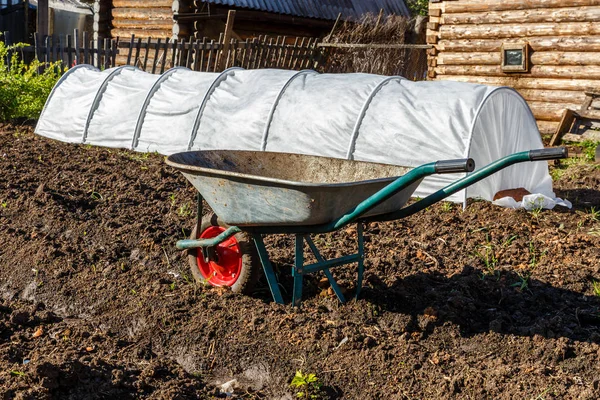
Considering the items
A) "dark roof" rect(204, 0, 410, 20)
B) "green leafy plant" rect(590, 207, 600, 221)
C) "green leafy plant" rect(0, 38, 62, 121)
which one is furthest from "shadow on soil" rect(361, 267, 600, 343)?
"dark roof" rect(204, 0, 410, 20)

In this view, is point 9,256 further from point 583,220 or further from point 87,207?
point 583,220

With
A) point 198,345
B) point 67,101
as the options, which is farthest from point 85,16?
point 198,345

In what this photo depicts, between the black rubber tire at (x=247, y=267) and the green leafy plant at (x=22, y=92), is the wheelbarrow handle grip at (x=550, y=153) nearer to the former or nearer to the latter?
the black rubber tire at (x=247, y=267)

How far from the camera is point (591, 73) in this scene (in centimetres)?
1010

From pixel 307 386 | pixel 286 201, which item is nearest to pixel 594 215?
pixel 286 201

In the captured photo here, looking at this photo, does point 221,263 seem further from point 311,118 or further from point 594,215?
point 594,215

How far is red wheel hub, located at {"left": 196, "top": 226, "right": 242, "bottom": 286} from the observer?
169 inches

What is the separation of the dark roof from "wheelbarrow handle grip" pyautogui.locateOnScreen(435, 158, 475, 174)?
12.2m

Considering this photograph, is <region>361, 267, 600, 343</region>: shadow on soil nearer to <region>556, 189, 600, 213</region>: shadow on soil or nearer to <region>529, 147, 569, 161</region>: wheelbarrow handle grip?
<region>529, 147, 569, 161</region>: wheelbarrow handle grip

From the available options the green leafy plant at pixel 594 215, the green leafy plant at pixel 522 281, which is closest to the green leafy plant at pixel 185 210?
the green leafy plant at pixel 522 281

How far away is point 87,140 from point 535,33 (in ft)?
21.4

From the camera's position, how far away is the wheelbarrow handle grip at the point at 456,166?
10.3ft

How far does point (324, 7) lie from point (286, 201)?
14709 millimetres

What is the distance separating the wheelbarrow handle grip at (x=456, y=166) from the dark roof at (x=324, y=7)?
12.2 m
